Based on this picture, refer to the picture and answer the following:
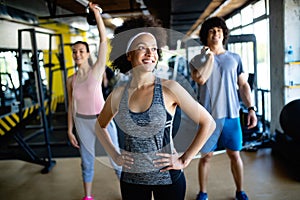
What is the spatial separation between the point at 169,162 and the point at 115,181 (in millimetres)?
1902

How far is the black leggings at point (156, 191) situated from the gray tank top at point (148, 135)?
0.04 m

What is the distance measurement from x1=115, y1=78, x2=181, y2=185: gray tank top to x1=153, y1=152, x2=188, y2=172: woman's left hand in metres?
0.02

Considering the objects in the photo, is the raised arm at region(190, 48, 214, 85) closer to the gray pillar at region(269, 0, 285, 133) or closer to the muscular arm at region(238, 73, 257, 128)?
the muscular arm at region(238, 73, 257, 128)

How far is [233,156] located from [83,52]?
1.32 meters

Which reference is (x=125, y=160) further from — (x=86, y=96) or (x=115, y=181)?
(x=115, y=181)

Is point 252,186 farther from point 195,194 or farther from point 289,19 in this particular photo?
point 289,19

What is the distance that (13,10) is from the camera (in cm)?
484

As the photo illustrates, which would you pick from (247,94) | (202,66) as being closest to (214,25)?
(202,66)

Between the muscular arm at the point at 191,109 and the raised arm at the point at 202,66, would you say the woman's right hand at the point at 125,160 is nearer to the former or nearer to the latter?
the muscular arm at the point at 191,109

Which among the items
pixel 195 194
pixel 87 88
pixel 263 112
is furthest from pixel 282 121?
pixel 87 88

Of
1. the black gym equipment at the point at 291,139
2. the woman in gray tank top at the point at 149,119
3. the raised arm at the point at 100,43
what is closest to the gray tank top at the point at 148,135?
the woman in gray tank top at the point at 149,119

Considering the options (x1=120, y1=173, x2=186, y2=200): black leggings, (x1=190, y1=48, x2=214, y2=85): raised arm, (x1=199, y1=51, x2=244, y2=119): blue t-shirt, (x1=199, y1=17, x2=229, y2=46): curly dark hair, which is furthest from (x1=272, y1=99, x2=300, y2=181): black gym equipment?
(x1=120, y1=173, x2=186, y2=200): black leggings

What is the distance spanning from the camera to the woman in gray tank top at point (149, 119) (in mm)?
1064

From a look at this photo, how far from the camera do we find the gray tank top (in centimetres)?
106
